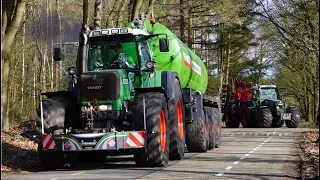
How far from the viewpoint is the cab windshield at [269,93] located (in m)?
42.7

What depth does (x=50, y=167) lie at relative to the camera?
51.5 ft

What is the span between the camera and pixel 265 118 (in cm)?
4053

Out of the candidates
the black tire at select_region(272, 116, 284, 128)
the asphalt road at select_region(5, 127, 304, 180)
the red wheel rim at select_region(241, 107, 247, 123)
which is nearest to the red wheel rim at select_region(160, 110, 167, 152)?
the asphalt road at select_region(5, 127, 304, 180)

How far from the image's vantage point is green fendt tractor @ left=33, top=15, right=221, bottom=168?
14836 mm

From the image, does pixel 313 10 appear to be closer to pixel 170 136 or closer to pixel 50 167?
pixel 170 136

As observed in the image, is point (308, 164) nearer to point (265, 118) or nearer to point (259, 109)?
point (265, 118)

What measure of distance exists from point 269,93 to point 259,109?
2.02 meters

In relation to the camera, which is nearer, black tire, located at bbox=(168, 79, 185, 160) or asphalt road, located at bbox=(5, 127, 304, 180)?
asphalt road, located at bbox=(5, 127, 304, 180)

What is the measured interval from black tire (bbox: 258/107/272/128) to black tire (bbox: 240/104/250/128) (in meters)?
1.69

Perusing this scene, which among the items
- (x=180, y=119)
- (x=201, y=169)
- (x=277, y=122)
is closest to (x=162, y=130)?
(x=201, y=169)

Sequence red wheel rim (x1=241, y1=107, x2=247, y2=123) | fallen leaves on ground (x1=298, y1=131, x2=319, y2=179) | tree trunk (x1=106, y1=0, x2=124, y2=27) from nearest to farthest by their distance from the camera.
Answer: fallen leaves on ground (x1=298, y1=131, x2=319, y2=179) → tree trunk (x1=106, y1=0, x2=124, y2=27) → red wheel rim (x1=241, y1=107, x2=247, y2=123)

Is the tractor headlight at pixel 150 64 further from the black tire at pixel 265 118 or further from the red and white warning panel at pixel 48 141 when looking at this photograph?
the black tire at pixel 265 118

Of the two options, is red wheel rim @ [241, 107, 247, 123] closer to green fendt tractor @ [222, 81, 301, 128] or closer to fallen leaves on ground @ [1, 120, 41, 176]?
green fendt tractor @ [222, 81, 301, 128]

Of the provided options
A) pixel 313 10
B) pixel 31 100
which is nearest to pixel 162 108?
pixel 313 10
